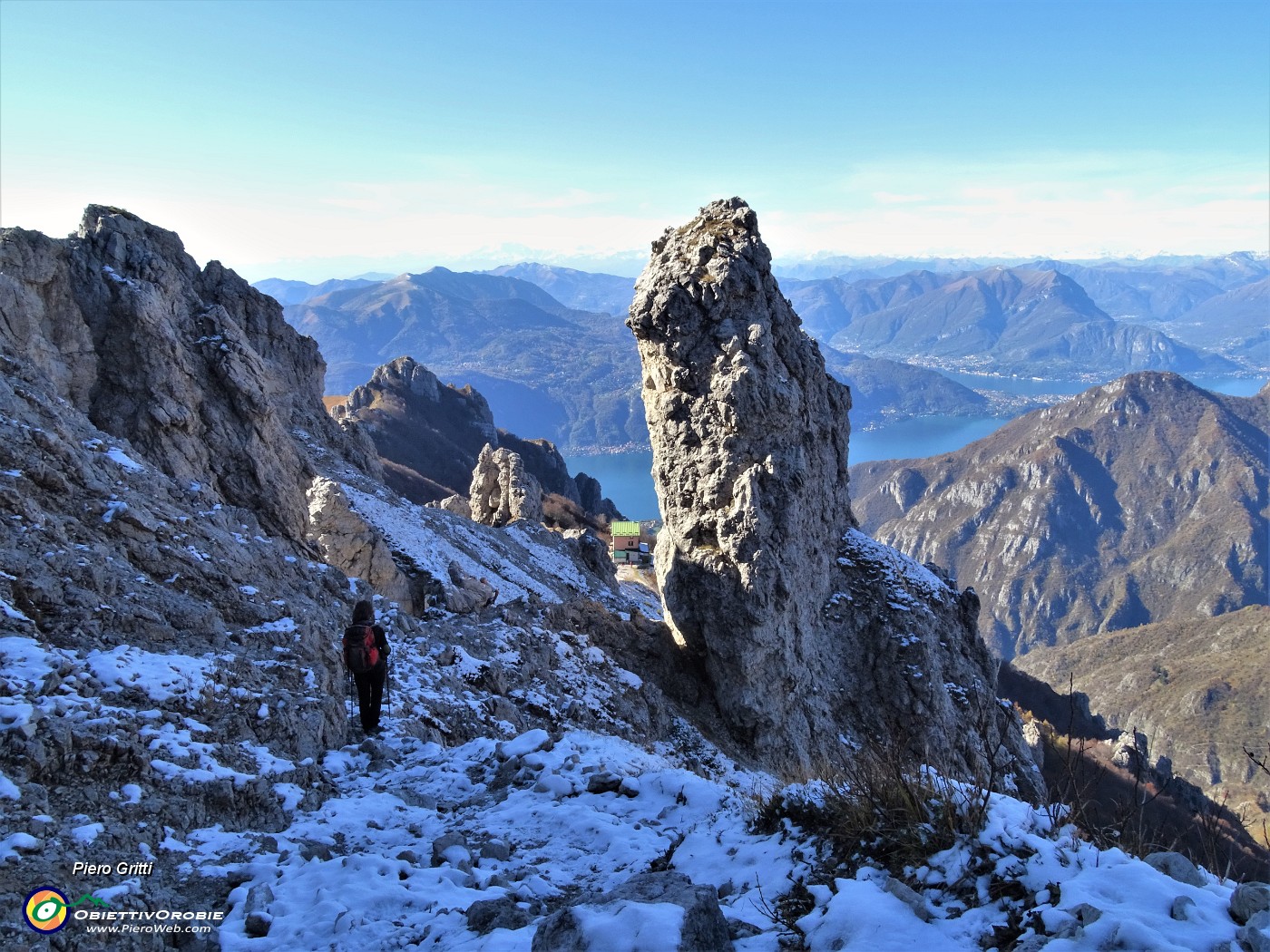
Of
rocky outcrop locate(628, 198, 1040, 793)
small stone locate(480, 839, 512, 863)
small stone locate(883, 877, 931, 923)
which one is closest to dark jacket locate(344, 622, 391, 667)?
small stone locate(480, 839, 512, 863)

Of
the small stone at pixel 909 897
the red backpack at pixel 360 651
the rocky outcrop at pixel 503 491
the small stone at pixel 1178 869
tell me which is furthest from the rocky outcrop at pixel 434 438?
the small stone at pixel 1178 869

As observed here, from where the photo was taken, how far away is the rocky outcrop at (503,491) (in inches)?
1989

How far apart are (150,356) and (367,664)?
12.1 meters

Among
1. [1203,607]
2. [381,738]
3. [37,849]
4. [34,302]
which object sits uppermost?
[34,302]

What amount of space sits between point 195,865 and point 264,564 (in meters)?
7.68

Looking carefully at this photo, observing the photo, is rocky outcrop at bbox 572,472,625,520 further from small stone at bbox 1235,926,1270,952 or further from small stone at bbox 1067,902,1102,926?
small stone at bbox 1235,926,1270,952

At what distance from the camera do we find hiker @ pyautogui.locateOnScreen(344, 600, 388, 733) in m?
11.0

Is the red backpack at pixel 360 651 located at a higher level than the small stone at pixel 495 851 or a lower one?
higher

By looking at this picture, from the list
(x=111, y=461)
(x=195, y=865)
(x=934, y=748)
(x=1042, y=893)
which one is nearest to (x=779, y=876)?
(x=1042, y=893)

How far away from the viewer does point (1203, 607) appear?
178000mm

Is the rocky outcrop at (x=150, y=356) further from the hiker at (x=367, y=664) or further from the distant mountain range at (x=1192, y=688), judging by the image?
the distant mountain range at (x=1192, y=688)

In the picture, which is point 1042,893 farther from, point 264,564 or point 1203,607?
point 1203,607

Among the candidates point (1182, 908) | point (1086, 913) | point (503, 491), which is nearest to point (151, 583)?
point (1086, 913)

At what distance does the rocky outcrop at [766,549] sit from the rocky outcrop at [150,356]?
10969mm
